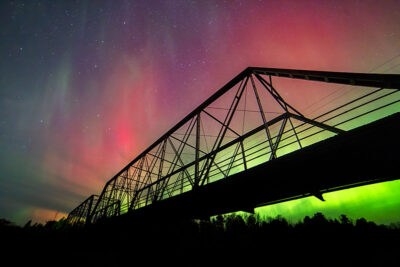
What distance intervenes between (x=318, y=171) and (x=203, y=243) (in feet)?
121

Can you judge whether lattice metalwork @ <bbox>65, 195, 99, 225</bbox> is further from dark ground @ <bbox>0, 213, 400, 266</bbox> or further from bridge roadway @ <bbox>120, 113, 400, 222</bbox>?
bridge roadway @ <bbox>120, 113, 400, 222</bbox>

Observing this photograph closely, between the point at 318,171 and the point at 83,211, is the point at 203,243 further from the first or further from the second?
the point at 318,171

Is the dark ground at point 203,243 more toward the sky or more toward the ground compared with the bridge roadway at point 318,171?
more toward the ground

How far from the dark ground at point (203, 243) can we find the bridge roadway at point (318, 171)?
4.79m

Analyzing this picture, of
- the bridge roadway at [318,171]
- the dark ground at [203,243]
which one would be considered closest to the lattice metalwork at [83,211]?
the dark ground at [203,243]

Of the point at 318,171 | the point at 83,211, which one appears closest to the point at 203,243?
the point at 83,211

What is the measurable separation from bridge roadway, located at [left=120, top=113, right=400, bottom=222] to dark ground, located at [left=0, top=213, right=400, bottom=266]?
4787 millimetres

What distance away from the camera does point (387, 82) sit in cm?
346

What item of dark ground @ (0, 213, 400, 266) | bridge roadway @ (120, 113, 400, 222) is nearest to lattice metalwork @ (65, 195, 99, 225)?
dark ground @ (0, 213, 400, 266)

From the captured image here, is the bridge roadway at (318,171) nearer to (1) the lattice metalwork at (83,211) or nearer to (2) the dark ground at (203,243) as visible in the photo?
(2) the dark ground at (203,243)

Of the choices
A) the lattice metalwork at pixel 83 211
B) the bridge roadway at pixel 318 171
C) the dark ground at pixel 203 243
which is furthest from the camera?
the lattice metalwork at pixel 83 211

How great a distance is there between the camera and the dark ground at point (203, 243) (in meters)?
8.97

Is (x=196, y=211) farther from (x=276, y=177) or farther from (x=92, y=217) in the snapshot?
(x=92, y=217)

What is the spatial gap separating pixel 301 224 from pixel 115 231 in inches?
3726
